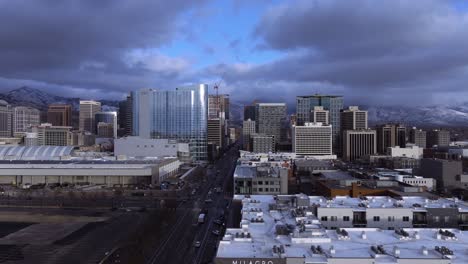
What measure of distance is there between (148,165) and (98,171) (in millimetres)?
6582

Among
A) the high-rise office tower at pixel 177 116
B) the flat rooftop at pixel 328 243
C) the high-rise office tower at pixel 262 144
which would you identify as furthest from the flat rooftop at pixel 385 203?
the high-rise office tower at pixel 262 144

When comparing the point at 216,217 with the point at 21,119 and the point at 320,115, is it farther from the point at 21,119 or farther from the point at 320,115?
the point at 21,119

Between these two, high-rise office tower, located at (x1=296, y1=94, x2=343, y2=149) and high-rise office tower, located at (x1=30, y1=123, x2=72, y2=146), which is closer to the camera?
high-rise office tower, located at (x1=30, y1=123, x2=72, y2=146)

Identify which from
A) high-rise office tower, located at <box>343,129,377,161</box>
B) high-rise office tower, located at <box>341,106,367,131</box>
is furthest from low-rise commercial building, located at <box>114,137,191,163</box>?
high-rise office tower, located at <box>341,106,367,131</box>

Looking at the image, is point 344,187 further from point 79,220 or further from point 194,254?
point 79,220

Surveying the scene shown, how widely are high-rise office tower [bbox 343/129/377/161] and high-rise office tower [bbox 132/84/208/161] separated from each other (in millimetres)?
32065

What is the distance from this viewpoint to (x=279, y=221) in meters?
21.6

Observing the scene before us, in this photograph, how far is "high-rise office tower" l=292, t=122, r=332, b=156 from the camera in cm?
10531

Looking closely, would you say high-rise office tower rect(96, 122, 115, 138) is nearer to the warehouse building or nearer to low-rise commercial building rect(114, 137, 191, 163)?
low-rise commercial building rect(114, 137, 191, 163)

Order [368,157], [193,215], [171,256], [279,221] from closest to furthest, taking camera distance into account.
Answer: [279,221] → [171,256] → [193,215] → [368,157]

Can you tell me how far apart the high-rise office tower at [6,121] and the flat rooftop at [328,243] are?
494 feet

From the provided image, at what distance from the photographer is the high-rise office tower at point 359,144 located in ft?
361

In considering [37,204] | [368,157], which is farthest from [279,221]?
[368,157]

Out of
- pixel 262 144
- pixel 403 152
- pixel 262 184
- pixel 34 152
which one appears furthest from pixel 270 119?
pixel 262 184
